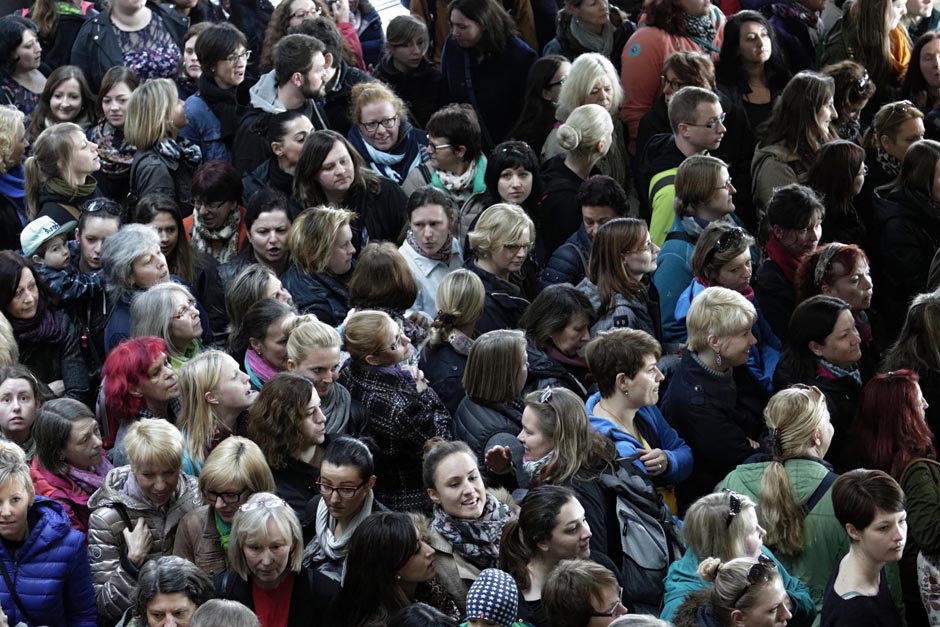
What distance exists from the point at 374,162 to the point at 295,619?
14.3 feet

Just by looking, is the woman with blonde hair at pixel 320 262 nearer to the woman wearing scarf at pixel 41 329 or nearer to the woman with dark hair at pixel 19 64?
the woman wearing scarf at pixel 41 329

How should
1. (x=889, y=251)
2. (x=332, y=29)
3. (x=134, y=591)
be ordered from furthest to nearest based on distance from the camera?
(x=332, y=29), (x=889, y=251), (x=134, y=591)

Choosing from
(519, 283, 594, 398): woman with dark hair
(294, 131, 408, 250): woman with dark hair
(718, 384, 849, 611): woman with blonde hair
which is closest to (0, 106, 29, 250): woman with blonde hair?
(294, 131, 408, 250): woman with dark hair

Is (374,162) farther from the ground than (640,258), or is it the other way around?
(640,258)

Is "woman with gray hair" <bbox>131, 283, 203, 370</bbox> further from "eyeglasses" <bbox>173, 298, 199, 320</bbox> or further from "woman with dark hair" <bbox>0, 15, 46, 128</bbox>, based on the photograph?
"woman with dark hair" <bbox>0, 15, 46, 128</bbox>

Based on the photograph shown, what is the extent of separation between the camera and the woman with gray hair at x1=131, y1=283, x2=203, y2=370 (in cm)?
820

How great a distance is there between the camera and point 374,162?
34.0 ft

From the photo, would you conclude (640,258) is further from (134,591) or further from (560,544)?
(134,591)

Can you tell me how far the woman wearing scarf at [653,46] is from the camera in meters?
10.8

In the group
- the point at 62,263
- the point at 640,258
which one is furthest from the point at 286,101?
the point at 640,258

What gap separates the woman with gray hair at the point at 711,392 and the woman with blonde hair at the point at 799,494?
65 cm

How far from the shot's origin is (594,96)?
33.8ft

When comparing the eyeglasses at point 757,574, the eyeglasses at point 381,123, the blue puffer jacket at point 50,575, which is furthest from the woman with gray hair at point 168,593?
the eyeglasses at point 381,123

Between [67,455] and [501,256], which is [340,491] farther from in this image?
[501,256]
